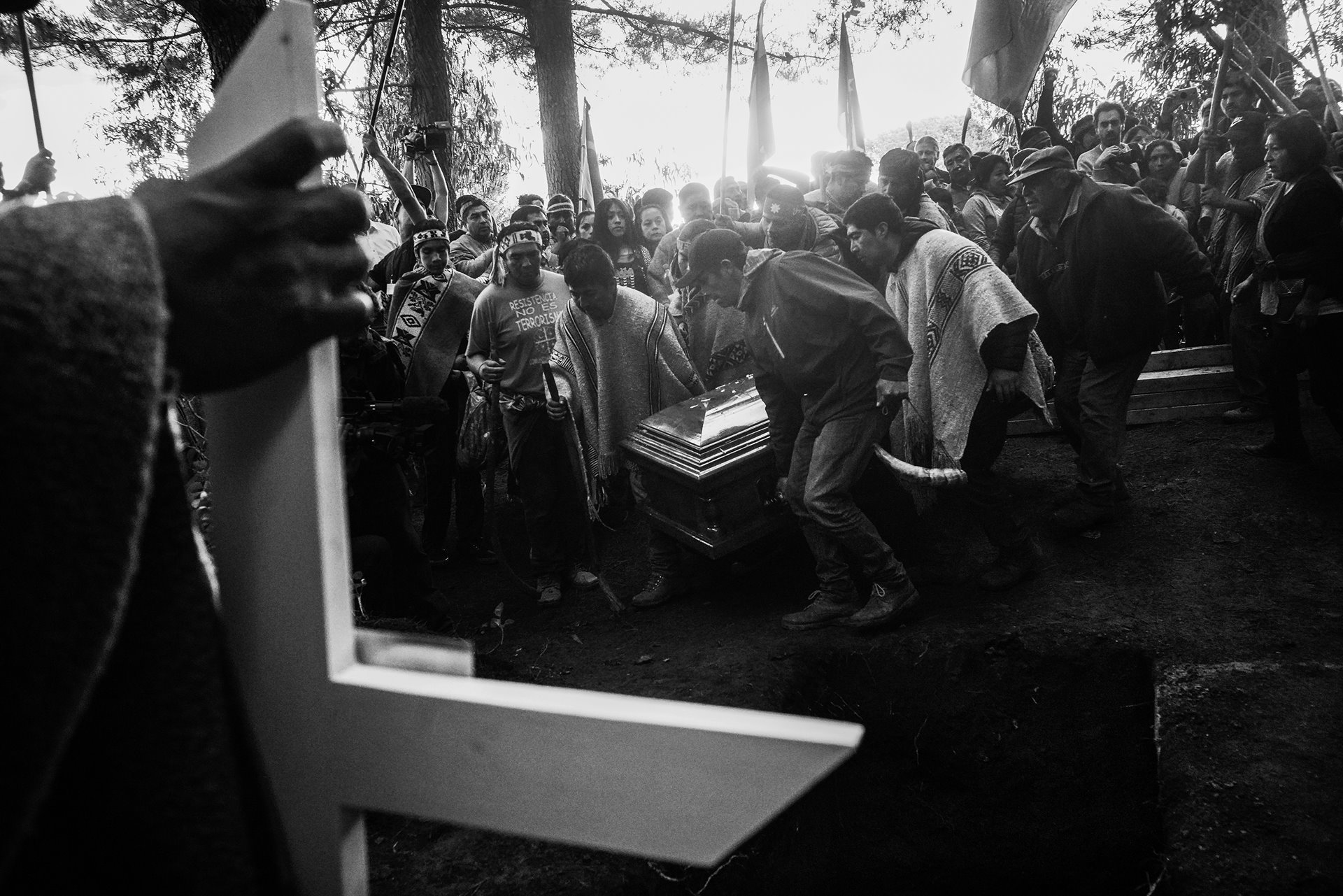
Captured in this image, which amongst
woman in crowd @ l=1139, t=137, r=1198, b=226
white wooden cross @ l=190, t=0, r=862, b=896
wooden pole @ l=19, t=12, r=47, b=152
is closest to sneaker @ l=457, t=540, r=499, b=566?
wooden pole @ l=19, t=12, r=47, b=152

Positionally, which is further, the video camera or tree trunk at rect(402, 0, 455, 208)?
tree trunk at rect(402, 0, 455, 208)

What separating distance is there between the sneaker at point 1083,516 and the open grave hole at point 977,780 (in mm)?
1244

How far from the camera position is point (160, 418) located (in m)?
0.54

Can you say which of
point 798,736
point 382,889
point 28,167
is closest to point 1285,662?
point 382,889

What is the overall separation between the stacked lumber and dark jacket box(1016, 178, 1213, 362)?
5.62 ft

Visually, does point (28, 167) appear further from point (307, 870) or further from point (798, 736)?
point (798, 736)

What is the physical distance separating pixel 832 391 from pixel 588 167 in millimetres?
5771

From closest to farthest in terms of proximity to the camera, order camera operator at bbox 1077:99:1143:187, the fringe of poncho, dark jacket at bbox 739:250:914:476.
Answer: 1. dark jacket at bbox 739:250:914:476
2. the fringe of poncho
3. camera operator at bbox 1077:99:1143:187

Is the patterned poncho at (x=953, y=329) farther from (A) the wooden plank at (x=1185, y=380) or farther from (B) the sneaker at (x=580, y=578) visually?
(B) the sneaker at (x=580, y=578)

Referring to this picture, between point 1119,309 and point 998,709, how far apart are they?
2.31 meters

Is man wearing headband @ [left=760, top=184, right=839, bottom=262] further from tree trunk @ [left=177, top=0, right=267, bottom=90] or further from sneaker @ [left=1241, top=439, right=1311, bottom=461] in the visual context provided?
tree trunk @ [left=177, top=0, right=267, bottom=90]

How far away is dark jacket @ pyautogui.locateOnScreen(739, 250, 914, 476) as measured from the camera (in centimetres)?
428

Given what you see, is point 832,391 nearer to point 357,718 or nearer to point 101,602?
point 357,718

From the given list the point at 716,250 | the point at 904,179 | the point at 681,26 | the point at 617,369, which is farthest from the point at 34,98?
the point at 681,26
